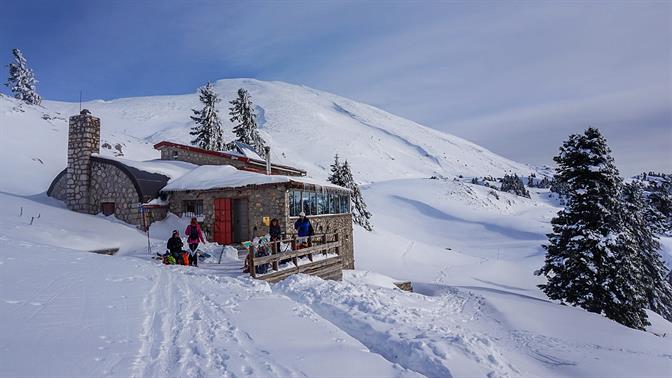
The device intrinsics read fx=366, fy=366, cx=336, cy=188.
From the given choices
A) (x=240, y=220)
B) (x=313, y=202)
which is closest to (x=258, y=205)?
(x=240, y=220)

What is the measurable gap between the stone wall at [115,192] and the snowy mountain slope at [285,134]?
768cm

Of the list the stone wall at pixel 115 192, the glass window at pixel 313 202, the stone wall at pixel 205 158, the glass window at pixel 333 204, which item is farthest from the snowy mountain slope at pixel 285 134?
the glass window at pixel 333 204

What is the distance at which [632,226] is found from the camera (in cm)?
2136

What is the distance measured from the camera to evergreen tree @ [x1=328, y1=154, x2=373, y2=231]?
34.3m

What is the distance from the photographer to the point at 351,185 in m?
35.1

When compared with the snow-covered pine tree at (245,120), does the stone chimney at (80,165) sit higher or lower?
lower

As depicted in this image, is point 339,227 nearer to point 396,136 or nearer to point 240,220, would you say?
point 240,220

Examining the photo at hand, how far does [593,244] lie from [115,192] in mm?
22659

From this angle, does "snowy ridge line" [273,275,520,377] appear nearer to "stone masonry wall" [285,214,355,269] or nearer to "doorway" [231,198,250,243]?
"stone masonry wall" [285,214,355,269]

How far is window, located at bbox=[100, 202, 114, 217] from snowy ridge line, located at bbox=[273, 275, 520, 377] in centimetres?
1295

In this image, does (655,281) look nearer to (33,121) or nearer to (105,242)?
(105,242)

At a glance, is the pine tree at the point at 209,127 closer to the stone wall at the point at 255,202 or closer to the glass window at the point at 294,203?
the stone wall at the point at 255,202

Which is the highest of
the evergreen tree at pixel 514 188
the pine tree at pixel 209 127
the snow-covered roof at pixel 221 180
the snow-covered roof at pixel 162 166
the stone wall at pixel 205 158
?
the pine tree at pixel 209 127

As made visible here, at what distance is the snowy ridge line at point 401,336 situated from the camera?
20.1 ft
